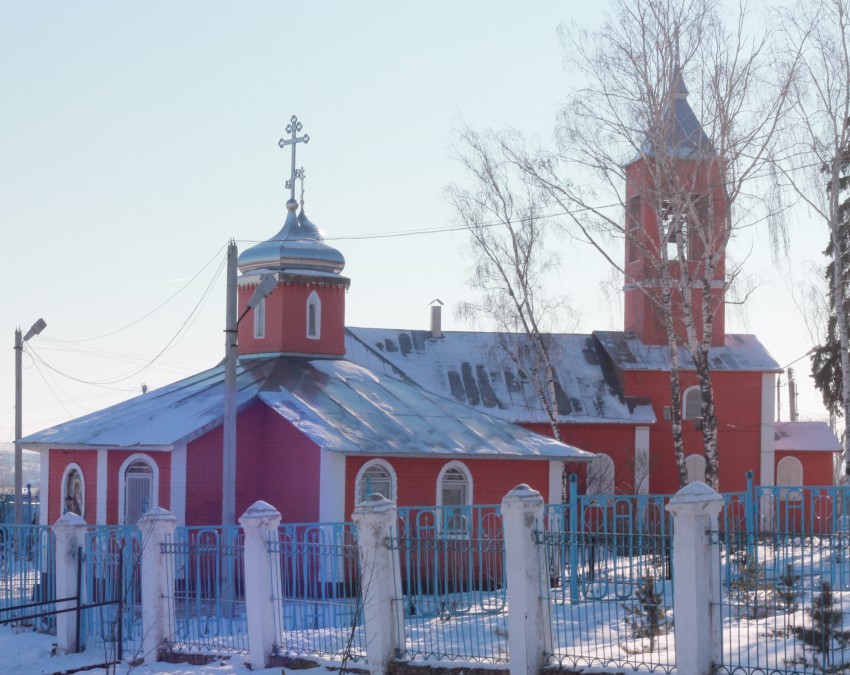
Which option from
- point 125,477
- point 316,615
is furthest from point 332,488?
point 316,615

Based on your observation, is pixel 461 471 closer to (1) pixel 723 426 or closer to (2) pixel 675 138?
(2) pixel 675 138

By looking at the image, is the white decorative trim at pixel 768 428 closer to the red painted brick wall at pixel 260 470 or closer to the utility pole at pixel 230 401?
the red painted brick wall at pixel 260 470

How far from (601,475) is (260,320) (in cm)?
1225

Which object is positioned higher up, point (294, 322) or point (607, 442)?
point (294, 322)

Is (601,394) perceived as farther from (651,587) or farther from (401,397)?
(651,587)

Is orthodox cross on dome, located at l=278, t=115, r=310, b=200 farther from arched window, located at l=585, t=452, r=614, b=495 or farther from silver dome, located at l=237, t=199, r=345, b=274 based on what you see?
arched window, located at l=585, t=452, r=614, b=495

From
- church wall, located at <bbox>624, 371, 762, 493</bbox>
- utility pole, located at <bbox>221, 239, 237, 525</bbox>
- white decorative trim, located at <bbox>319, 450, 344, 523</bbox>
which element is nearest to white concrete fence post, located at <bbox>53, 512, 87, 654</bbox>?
utility pole, located at <bbox>221, 239, 237, 525</bbox>

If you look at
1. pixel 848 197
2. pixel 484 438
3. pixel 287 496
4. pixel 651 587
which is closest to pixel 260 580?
pixel 651 587

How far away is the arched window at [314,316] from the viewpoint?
2314 cm

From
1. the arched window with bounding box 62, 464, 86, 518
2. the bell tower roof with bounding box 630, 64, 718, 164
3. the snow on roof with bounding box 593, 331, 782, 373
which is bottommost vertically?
the arched window with bounding box 62, 464, 86, 518

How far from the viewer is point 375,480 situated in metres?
19.2

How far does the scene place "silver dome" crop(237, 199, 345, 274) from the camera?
22984 mm

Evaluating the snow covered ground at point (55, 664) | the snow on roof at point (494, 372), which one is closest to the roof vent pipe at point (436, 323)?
the snow on roof at point (494, 372)

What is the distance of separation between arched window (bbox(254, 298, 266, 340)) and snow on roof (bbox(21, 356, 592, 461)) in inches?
22.7
